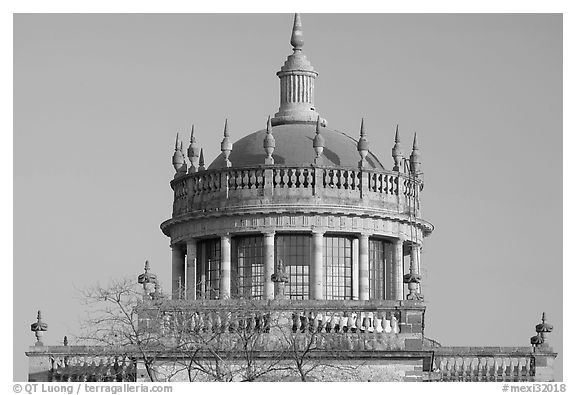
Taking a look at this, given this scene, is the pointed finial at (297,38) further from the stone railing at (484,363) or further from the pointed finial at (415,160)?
the stone railing at (484,363)

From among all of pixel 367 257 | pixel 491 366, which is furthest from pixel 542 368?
pixel 367 257

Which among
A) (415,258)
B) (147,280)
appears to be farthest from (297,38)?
(147,280)

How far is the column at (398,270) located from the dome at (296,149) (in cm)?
266

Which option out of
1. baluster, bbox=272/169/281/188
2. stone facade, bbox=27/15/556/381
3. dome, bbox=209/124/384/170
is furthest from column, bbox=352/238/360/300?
baluster, bbox=272/169/281/188

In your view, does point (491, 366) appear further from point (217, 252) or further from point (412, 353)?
point (217, 252)

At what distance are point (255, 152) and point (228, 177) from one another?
1.92m

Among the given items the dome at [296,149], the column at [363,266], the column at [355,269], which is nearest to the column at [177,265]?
the dome at [296,149]

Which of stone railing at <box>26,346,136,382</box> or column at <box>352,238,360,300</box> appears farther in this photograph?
column at <box>352,238,360,300</box>

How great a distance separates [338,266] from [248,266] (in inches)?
115

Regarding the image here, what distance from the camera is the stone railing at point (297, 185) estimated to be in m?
102

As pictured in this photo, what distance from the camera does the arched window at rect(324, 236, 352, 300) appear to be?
336 ft

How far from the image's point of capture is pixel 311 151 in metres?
104

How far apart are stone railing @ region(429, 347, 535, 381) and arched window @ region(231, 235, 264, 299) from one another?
8134mm

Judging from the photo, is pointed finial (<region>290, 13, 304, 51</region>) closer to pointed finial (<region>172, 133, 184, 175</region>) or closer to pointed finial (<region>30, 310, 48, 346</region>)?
pointed finial (<region>172, 133, 184, 175</region>)
